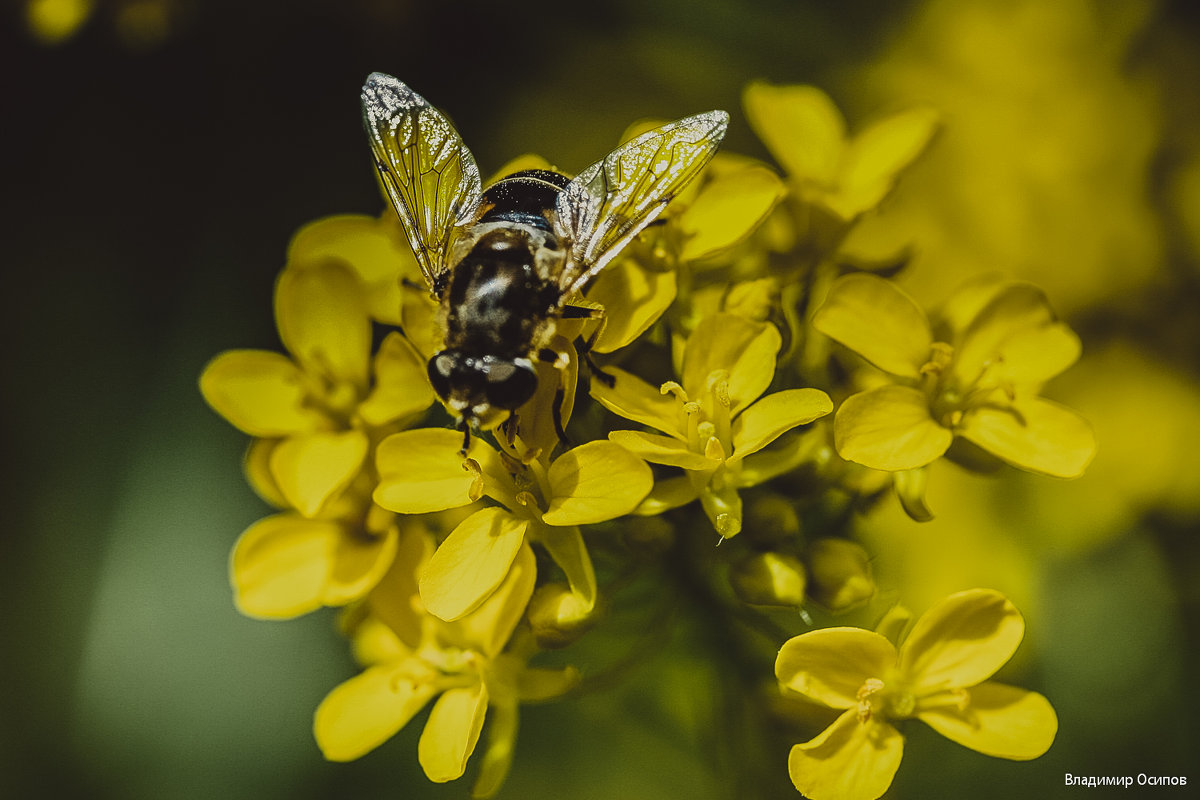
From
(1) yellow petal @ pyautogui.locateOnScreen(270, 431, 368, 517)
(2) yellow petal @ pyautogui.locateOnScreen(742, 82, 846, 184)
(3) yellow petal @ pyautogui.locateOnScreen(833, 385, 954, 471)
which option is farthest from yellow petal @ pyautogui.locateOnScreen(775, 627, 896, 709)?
(2) yellow petal @ pyautogui.locateOnScreen(742, 82, 846, 184)

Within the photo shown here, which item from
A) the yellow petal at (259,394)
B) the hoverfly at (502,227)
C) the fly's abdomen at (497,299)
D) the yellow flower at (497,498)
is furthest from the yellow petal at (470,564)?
the yellow petal at (259,394)

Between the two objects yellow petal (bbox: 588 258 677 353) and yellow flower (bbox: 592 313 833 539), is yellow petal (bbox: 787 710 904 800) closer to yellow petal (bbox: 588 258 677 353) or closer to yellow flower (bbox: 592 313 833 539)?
yellow flower (bbox: 592 313 833 539)

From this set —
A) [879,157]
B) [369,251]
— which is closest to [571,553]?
[369,251]

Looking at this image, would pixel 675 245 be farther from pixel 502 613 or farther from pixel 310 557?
pixel 310 557

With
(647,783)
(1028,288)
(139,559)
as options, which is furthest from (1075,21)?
(139,559)

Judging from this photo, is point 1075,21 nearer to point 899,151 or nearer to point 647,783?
point 899,151
